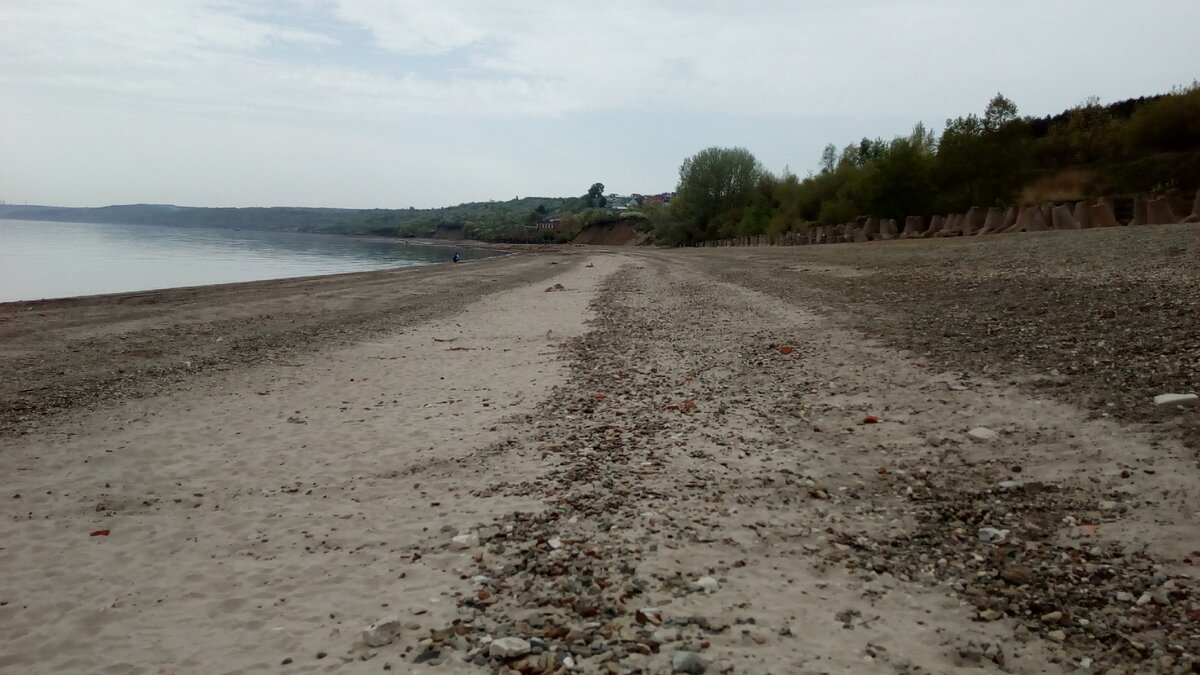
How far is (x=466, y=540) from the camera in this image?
4.62 meters

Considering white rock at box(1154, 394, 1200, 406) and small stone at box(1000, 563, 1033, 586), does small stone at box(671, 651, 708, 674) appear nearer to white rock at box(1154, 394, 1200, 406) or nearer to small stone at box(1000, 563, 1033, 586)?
small stone at box(1000, 563, 1033, 586)

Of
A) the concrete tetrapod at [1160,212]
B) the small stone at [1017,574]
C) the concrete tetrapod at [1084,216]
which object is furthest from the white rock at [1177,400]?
the concrete tetrapod at [1084,216]

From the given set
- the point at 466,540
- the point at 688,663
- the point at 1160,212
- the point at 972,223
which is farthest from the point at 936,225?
the point at 688,663

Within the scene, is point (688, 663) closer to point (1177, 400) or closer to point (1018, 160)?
point (1177, 400)

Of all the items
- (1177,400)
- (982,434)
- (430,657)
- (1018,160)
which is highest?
(1018,160)

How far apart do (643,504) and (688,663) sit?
71.5 inches

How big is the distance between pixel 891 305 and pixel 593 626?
11118 mm

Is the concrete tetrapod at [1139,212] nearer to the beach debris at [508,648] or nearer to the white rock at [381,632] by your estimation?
the beach debris at [508,648]

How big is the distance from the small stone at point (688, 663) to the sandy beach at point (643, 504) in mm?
17

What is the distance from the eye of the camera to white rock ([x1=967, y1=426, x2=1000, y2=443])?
574 centimetres

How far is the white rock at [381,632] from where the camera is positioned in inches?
A: 138

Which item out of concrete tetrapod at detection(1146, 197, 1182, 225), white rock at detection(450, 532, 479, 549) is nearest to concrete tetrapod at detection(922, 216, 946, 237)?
concrete tetrapod at detection(1146, 197, 1182, 225)

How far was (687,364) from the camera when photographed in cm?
990

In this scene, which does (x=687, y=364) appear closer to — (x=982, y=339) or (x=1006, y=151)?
(x=982, y=339)
